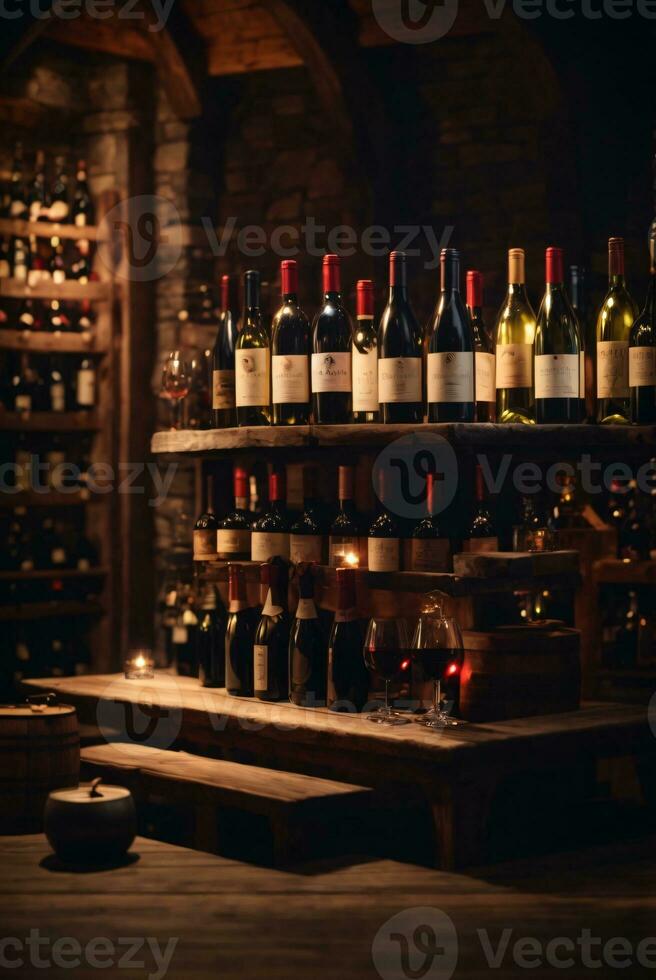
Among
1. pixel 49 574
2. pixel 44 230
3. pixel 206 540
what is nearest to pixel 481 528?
pixel 206 540

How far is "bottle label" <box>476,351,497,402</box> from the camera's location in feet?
12.4

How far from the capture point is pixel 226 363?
436 centimetres

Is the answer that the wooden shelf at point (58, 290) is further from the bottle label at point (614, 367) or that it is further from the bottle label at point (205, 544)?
the bottle label at point (614, 367)

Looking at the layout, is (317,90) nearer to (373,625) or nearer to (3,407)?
(3,407)

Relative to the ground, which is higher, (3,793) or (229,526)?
(229,526)

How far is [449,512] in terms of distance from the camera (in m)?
3.82

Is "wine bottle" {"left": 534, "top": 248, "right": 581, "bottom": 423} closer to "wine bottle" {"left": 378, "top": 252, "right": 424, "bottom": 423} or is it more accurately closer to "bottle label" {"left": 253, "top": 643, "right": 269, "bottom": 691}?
"wine bottle" {"left": 378, "top": 252, "right": 424, "bottom": 423}

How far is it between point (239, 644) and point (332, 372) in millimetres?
833

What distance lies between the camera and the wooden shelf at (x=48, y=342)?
6375mm

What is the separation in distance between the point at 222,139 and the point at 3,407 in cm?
160

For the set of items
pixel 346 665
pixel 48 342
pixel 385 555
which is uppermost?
pixel 48 342

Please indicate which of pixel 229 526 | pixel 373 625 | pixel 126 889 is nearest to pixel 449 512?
pixel 373 625

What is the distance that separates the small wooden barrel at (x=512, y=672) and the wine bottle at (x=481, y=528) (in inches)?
8.7

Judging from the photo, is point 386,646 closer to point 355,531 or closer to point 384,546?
point 384,546
